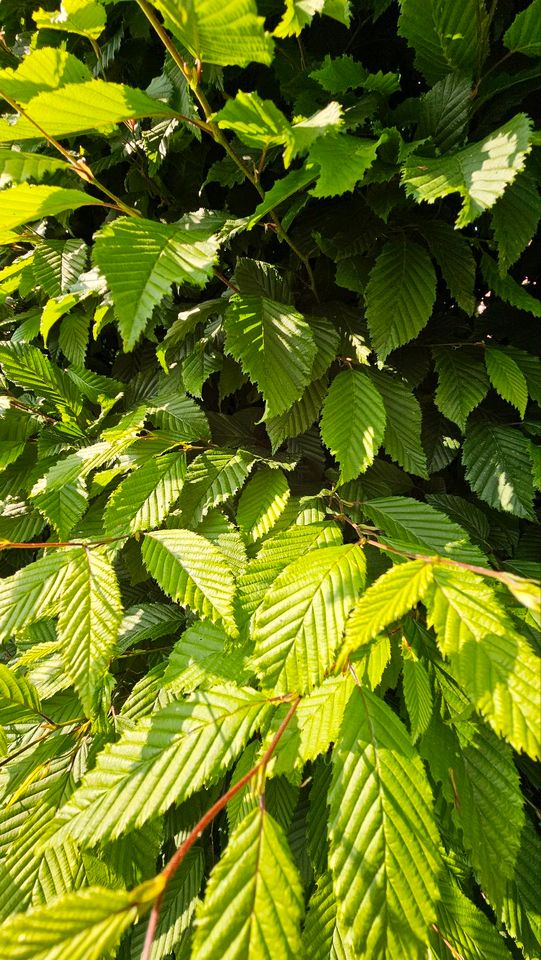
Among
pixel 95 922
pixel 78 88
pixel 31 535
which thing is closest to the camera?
pixel 95 922

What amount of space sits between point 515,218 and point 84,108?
0.68 meters

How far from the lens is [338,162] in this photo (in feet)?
2.37

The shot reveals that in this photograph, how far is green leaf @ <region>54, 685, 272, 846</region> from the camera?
2.02 ft

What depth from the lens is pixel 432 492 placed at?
118cm

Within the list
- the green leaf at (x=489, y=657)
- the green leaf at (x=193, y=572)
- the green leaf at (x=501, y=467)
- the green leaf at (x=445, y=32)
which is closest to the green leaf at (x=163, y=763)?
the green leaf at (x=193, y=572)

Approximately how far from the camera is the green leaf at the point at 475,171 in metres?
0.65

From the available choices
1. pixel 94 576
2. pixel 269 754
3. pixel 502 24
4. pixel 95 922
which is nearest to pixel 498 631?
pixel 269 754

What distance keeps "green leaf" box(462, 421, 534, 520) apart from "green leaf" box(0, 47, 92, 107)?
0.93m

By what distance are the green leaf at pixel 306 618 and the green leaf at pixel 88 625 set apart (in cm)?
23

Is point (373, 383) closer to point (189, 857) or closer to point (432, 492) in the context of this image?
point (432, 492)

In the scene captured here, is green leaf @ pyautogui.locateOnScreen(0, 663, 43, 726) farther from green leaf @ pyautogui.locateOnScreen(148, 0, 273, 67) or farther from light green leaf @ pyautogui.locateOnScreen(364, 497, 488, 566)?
green leaf @ pyautogui.locateOnScreen(148, 0, 273, 67)

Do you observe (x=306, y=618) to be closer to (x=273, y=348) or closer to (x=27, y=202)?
(x=273, y=348)

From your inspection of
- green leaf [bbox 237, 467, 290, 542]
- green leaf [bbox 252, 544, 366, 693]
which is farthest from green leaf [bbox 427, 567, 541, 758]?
green leaf [bbox 237, 467, 290, 542]

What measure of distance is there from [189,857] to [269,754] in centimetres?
70
